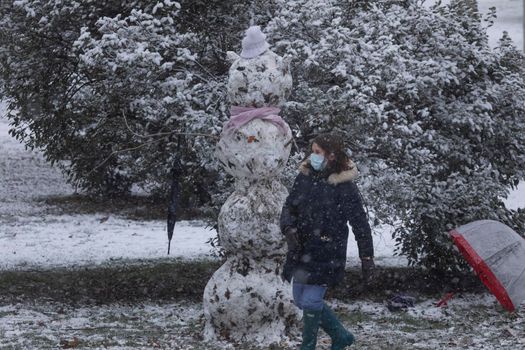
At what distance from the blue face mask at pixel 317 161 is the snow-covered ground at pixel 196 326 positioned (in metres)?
1.68

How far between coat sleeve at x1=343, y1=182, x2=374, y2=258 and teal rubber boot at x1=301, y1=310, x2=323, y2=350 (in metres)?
0.53

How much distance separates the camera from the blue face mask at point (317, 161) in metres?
6.21

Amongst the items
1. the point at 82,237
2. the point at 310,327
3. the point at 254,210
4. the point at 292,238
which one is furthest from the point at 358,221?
the point at 82,237

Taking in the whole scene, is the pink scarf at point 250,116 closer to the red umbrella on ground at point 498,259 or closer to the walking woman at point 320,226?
the walking woman at point 320,226

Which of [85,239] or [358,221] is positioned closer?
[358,221]

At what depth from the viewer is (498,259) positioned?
26.0 ft

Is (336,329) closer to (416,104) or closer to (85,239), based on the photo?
(416,104)

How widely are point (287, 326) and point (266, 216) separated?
3.17 ft

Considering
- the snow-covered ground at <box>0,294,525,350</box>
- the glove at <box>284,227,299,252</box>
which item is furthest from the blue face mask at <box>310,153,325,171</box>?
the snow-covered ground at <box>0,294,525,350</box>

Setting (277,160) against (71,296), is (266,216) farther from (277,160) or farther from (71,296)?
(71,296)

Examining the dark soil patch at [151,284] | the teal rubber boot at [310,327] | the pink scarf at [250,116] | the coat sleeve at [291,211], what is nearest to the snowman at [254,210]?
the pink scarf at [250,116]

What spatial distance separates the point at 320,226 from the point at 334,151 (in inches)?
21.0

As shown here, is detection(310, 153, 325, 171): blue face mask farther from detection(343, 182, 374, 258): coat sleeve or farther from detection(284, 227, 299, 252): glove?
detection(284, 227, 299, 252): glove

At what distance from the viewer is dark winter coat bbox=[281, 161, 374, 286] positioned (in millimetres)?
6117
